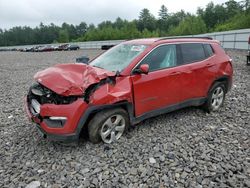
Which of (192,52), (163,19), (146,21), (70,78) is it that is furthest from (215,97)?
(163,19)

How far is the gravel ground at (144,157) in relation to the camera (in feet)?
10.1

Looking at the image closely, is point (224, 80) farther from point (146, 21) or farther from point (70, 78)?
point (146, 21)

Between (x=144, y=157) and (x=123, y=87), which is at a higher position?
(x=123, y=87)

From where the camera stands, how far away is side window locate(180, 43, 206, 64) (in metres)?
4.64

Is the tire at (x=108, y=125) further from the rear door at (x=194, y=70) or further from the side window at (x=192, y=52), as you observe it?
the side window at (x=192, y=52)

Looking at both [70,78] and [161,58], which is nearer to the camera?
[70,78]

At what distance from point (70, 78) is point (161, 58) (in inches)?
69.5

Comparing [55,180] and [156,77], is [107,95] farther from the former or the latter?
[55,180]

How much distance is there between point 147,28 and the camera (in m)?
90.7

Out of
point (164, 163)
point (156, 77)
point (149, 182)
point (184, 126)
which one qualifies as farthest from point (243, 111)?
point (149, 182)

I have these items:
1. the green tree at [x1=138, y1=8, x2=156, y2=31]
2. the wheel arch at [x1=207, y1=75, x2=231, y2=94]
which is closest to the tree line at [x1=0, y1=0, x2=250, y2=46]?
the green tree at [x1=138, y1=8, x2=156, y2=31]

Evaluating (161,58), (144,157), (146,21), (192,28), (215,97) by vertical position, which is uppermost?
(146,21)

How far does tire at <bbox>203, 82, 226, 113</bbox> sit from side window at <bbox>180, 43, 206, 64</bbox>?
0.78 m

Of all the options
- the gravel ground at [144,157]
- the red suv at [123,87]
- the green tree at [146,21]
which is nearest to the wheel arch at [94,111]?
the red suv at [123,87]
